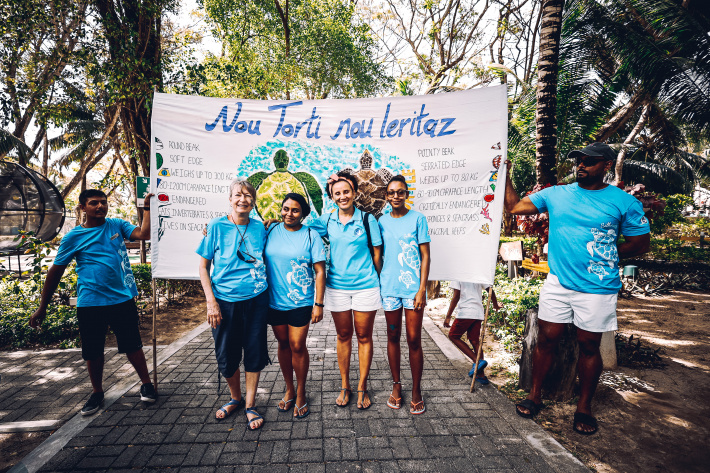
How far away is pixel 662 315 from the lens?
6617 mm

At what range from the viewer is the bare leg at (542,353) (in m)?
3.08

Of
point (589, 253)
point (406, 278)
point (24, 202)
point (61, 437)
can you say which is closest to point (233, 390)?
point (61, 437)

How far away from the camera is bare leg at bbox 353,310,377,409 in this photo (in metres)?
3.09

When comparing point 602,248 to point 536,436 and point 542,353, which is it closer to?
point 542,353

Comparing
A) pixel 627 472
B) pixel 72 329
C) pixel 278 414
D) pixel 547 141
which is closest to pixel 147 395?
pixel 278 414

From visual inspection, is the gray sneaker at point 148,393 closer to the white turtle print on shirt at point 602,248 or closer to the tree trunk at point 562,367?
the tree trunk at point 562,367

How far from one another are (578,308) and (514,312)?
1911mm

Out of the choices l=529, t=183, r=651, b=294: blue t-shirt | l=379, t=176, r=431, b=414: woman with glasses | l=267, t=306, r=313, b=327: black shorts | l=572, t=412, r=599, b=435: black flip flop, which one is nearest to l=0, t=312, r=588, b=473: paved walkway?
l=572, t=412, r=599, b=435: black flip flop

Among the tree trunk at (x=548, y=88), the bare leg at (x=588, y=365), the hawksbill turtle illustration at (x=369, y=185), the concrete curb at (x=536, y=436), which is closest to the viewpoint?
the concrete curb at (x=536, y=436)

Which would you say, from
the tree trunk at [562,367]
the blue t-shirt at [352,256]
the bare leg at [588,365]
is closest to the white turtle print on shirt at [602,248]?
the bare leg at [588,365]

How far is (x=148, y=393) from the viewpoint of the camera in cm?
331

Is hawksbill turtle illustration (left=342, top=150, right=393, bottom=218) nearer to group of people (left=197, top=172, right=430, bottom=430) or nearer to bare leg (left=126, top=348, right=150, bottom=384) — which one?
group of people (left=197, top=172, right=430, bottom=430)

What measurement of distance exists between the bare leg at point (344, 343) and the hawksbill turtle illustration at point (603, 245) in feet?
7.15

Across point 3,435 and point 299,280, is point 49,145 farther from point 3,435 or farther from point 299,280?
point 299,280
